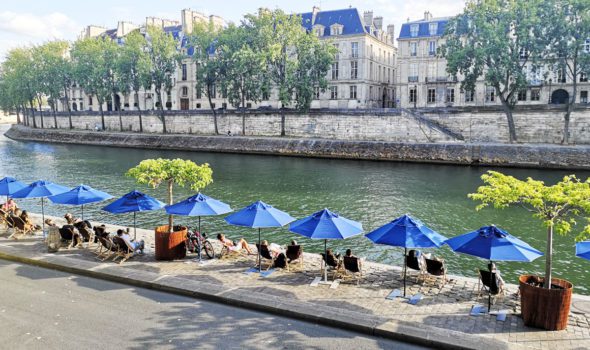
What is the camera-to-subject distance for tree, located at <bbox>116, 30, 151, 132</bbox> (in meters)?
71.7

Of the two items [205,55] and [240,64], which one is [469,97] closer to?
[240,64]

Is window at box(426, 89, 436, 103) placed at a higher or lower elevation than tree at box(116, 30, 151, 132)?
lower

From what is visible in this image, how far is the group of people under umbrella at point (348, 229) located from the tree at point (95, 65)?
6614 centimetres

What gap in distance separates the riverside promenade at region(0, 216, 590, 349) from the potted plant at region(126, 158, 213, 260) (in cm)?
43

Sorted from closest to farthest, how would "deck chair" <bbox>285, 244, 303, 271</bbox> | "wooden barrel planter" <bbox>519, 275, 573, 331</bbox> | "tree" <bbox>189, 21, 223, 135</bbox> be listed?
1. "wooden barrel planter" <bbox>519, 275, 573, 331</bbox>
2. "deck chair" <bbox>285, 244, 303, 271</bbox>
3. "tree" <bbox>189, 21, 223, 135</bbox>

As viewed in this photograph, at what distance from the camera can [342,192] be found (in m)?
36.1

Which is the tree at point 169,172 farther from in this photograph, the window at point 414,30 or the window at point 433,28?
the window at point 414,30

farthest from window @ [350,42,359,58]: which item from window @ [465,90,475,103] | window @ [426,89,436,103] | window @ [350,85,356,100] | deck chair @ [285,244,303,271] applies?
deck chair @ [285,244,303,271]

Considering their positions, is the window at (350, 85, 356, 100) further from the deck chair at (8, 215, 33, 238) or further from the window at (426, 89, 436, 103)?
the deck chair at (8, 215, 33, 238)

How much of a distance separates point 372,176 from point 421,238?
1226 inches

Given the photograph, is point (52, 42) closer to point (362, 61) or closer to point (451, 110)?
point (362, 61)

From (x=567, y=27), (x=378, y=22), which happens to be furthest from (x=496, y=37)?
(x=378, y=22)

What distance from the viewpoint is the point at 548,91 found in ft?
222

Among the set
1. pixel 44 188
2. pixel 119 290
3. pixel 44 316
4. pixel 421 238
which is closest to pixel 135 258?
pixel 119 290
